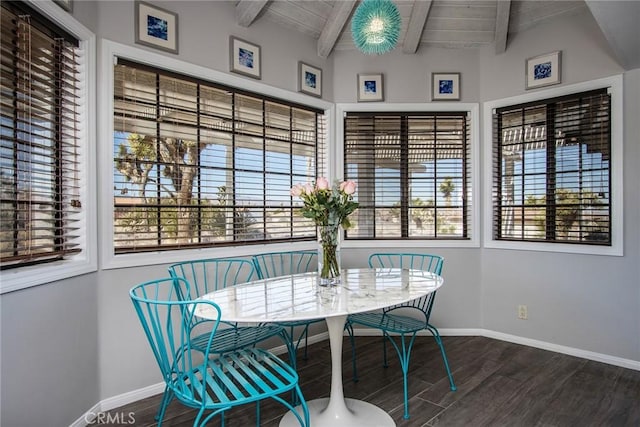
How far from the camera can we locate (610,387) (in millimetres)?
2482

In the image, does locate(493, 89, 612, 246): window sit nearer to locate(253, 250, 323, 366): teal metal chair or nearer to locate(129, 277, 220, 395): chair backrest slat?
locate(253, 250, 323, 366): teal metal chair

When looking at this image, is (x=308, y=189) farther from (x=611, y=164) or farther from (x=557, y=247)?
(x=611, y=164)

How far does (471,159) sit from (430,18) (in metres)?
1.31

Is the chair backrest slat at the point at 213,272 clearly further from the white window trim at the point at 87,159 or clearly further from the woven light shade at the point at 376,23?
the woven light shade at the point at 376,23

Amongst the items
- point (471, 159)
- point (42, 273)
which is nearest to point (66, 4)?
point (42, 273)

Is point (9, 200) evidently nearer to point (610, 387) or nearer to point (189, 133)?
point (189, 133)

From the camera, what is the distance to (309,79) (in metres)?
3.35

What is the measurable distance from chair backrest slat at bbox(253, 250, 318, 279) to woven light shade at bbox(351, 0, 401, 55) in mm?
1736

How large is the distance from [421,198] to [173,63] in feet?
7.91

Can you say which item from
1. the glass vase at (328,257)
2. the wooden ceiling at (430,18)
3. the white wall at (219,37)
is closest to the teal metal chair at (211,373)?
the glass vase at (328,257)

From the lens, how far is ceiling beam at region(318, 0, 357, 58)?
3.02 metres

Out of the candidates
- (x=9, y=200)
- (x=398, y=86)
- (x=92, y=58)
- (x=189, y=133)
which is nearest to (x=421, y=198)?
(x=398, y=86)

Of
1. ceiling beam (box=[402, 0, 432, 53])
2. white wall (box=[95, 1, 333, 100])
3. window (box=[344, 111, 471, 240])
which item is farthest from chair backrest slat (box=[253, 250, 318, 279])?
ceiling beam (box=[402, 0, 432, 53])

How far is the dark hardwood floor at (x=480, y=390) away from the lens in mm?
2141
